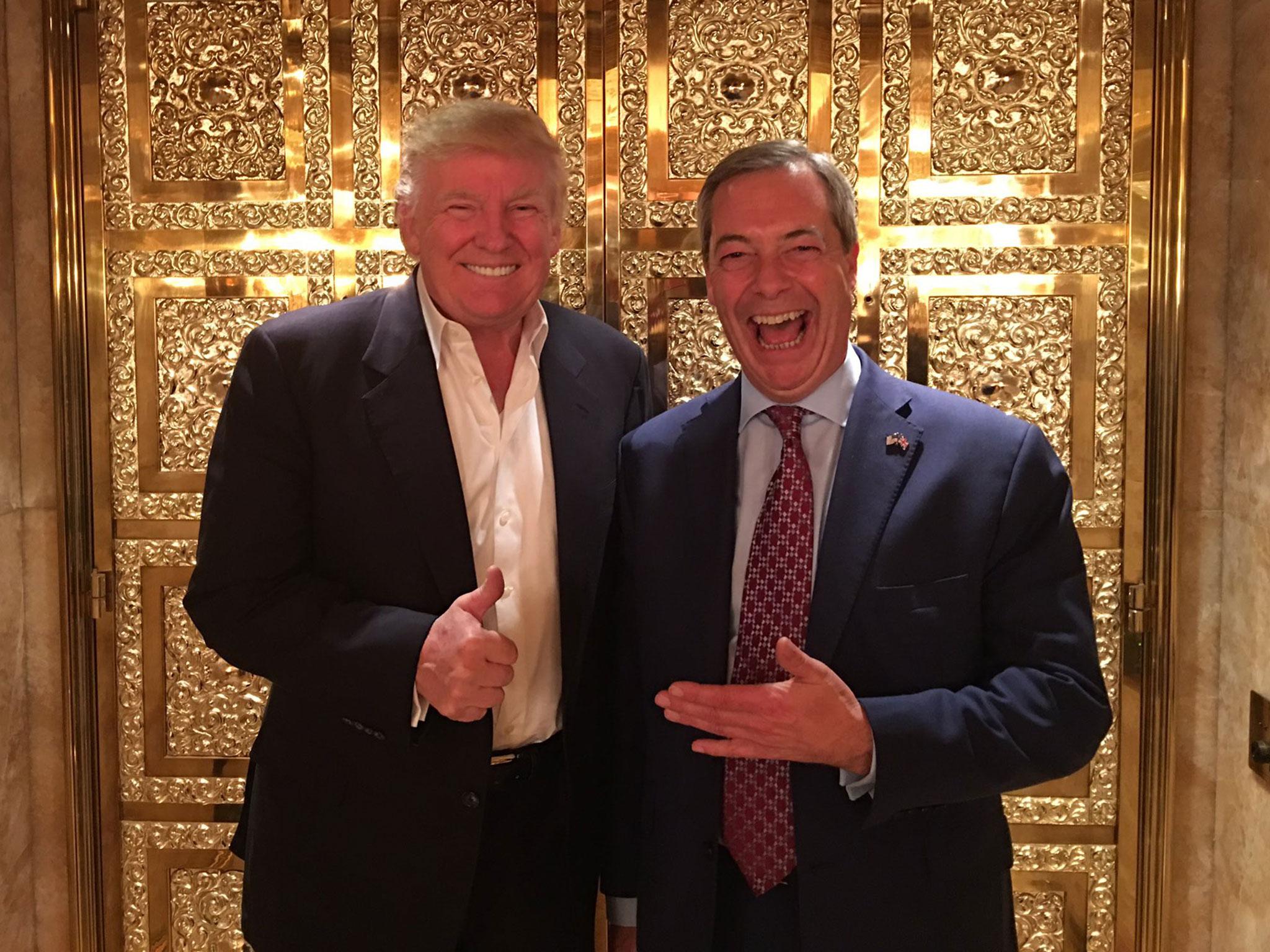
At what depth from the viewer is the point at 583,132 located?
2250 mm

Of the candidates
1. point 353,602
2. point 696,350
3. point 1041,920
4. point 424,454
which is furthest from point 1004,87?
point 1041,920

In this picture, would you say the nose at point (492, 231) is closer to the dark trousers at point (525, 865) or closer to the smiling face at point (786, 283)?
the smiling face at point (786, 283)

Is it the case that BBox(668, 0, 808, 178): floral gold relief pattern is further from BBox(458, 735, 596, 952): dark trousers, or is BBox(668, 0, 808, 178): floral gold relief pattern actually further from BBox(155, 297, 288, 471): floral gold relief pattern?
BBox(458, 735, 596, 952): dark trousers

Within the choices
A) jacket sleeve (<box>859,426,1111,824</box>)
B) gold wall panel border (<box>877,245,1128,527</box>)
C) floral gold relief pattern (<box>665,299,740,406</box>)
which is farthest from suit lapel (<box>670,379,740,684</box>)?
gold wall panel border (<box>877,245,1128,527</box>)

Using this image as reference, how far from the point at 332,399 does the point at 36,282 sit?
3.50 feet

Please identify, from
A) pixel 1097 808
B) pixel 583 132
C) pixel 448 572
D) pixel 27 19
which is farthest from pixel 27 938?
pixel 1097 808

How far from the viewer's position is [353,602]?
1.65 meters

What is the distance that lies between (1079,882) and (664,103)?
1.82 metres

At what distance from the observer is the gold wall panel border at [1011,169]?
218cm

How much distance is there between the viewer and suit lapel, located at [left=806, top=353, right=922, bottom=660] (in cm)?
144

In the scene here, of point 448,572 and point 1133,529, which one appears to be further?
point 1133,529

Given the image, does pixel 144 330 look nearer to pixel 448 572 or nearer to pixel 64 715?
pixel 64 715

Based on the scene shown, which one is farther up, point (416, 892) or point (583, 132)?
point (583, 132)

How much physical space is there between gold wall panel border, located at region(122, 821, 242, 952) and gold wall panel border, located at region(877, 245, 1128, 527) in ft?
5.79
